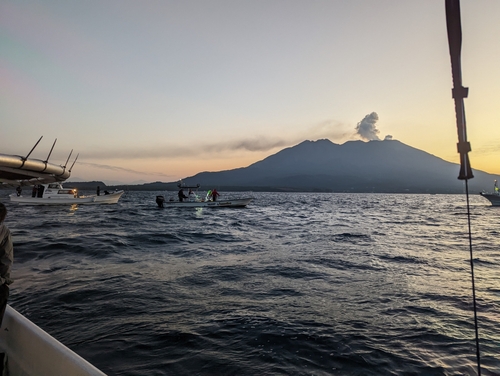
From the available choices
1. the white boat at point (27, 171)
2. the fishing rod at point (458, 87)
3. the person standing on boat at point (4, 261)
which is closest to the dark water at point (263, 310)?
the person standing on boat at point (4, 261)

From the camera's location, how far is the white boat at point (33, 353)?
3.20 meters

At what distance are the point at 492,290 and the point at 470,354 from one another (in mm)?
5690

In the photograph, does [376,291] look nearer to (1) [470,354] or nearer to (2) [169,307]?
(1) [470,354]

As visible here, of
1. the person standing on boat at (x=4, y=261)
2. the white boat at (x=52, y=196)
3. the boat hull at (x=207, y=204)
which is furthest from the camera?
the boat hull at (x=207, y=204)

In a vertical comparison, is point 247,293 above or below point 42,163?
below

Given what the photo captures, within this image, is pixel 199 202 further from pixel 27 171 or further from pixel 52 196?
pixel 27 171

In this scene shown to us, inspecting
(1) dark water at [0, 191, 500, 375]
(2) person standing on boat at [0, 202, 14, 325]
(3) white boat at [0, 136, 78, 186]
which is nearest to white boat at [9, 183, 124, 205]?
(1) dark water at [0, 191, 500, 375]

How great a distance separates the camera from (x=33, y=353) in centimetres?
376

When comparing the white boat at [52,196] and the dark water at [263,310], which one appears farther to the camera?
the white boat at [52,196]

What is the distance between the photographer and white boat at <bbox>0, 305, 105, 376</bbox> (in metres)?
3.20

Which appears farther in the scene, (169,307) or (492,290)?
(492,290)

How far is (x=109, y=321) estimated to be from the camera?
7.75 meters

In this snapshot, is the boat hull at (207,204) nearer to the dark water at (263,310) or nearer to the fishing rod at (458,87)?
the dark water at (263,310)

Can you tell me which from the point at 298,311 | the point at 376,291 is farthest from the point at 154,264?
the point at 376,291
